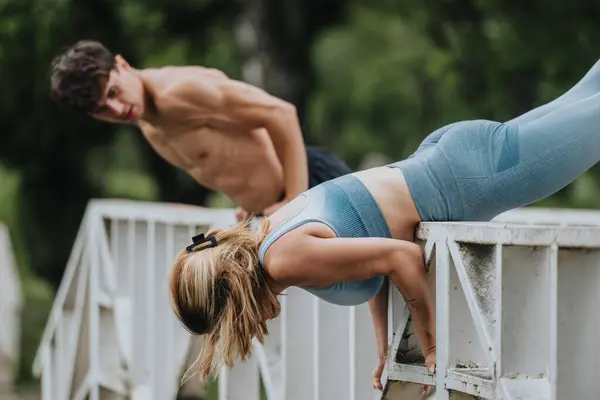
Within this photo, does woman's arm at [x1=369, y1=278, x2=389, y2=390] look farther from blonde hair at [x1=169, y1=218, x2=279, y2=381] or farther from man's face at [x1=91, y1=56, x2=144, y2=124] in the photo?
man's face at [x1=91, y1=56, x2=144, y2=124]

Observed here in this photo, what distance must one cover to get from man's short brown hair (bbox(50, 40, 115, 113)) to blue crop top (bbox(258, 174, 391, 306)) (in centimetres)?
194

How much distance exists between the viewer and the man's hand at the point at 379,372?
3859 mm

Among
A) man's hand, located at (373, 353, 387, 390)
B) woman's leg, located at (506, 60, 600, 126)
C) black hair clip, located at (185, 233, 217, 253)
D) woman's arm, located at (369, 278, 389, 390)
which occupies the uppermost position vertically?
woman's leg, located at (506, 60, 600, 126)

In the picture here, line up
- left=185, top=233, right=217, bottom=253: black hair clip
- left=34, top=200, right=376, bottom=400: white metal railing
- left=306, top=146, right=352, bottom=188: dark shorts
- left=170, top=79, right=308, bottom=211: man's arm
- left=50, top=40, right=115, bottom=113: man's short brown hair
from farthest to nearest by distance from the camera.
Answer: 1. left=306, top=146, right=352, bottom=188: dark shorts
2. left=170, top=79, right=308, bottom=211: man's arm
3. left=50, top=40, right=115, bottom=113: man's short brown hair
4. left=34, top=200, right=376, bottom=400: white metal railing
5. left=185, top=233, right=217, bottom=253: black hair clip

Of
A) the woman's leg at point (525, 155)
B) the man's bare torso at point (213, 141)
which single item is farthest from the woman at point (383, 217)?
the man's bare torso at point (213, 141)

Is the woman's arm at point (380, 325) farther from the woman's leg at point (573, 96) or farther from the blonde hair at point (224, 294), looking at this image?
the woman's leg at point (573, 96)

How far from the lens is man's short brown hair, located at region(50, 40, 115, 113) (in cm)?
537

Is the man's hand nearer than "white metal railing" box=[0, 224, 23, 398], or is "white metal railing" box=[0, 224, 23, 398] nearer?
the man's hand

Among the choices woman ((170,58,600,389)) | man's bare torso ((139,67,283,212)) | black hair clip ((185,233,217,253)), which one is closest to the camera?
woman ((170,58,600,389))

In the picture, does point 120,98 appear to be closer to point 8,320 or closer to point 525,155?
point 525,155

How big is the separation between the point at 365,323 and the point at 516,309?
1.25m

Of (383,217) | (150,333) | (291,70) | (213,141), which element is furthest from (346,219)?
(291,70)

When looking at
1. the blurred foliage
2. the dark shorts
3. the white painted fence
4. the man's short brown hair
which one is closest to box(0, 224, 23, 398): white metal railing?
the blurred foliage

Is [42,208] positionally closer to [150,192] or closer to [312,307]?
[150,192]
